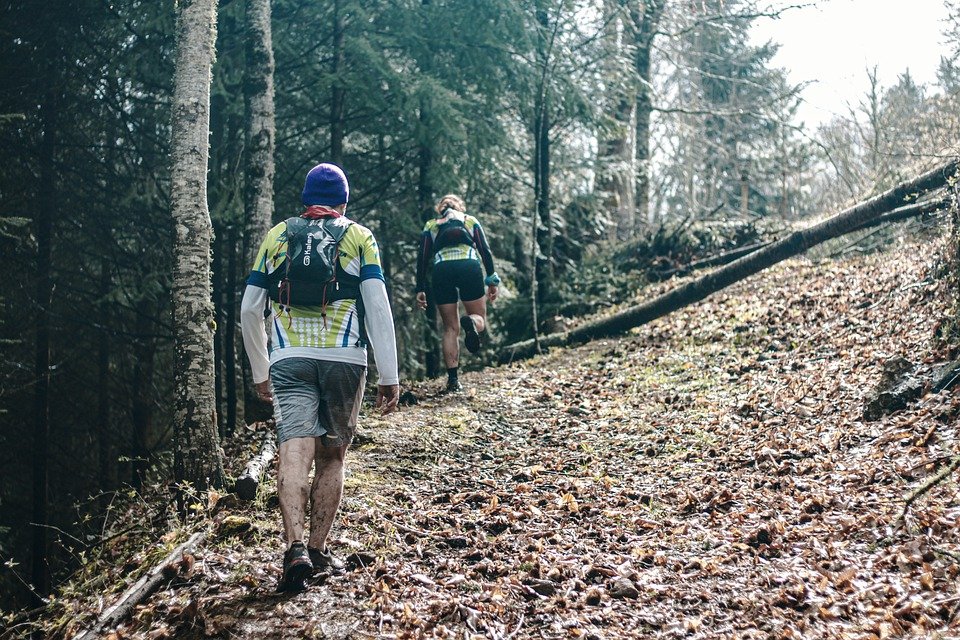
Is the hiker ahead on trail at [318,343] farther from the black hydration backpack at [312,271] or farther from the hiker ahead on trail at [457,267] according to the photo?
the hiker ahead on trail at [457,267]

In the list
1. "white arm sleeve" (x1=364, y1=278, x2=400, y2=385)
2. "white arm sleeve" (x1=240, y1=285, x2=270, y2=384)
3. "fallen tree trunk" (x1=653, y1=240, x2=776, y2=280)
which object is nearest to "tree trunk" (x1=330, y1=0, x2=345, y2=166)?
"fallen tree trunk" (x1=653, y1=240, x2=776, y2=280)

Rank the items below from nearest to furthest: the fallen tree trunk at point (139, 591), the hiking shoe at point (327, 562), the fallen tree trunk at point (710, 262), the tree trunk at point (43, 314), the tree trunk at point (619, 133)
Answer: the fallen tree trunk at point (139, 591) < the hiking shoe at point (327, 562) < the tree trunk at point (43, 314) < the tree trunk at point (619, 133) < the fallen tree trunk at point (710, 262)

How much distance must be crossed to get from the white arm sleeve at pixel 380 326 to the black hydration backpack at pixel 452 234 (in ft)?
16.1

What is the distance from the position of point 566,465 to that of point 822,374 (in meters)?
3.24

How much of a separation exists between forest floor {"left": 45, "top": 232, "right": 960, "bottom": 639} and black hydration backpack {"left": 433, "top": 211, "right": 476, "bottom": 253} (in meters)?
1.93

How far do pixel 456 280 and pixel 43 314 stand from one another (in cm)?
741

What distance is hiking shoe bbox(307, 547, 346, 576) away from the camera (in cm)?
450

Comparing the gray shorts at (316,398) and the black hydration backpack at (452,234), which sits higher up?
the black hydration backpack at (452,234)

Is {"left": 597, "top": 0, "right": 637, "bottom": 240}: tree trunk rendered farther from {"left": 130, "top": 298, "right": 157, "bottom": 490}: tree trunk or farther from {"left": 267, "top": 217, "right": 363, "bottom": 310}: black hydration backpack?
{"left": 267, "top": 217, "right": 363, "bottom": 310}: black hydration backpack

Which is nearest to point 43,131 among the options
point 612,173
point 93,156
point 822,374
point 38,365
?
point 93,156

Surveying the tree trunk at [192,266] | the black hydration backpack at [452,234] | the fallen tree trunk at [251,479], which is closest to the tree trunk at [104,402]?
the black hydration backpack at [452,234]

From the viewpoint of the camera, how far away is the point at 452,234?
937 centimetres

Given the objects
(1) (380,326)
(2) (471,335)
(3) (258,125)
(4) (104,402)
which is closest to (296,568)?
(1) (380,326)

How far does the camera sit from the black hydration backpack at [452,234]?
937 centimetres
